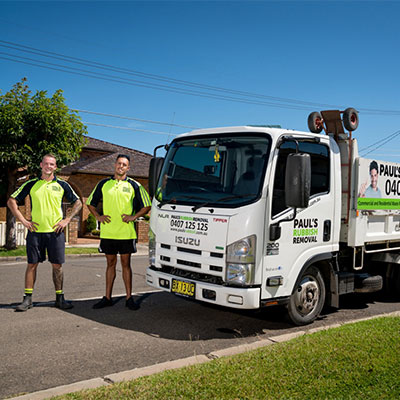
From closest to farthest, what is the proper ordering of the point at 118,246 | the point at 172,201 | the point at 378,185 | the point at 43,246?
the point at 172,201, the point at 43,246, the point at 118,246, the point at 378,185

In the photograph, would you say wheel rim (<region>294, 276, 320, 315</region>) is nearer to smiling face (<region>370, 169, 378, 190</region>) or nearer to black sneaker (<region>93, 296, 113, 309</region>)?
smiling face (<region>370, 169, 378, 190</region>)

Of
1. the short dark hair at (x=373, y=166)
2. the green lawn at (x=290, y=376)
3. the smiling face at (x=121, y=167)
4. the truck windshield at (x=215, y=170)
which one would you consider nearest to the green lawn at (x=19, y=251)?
the smiling face at (x=121, y=167)

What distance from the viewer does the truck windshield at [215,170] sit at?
5246mm

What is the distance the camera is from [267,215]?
16.8 ft

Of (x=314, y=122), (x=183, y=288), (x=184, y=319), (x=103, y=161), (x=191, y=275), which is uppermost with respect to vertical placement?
(x=103, y=161)

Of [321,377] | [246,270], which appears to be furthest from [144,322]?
[321,377]

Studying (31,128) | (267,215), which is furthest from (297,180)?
(31,128)

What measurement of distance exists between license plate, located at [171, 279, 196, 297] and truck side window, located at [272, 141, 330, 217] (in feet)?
4.18

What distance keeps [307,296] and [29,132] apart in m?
11.0

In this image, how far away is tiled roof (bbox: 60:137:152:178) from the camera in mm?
22016

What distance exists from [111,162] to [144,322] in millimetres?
18490

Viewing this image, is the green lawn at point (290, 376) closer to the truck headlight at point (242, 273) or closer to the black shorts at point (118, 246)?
the truck headlight at point (242, 273)

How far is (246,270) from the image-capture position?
16.4ft

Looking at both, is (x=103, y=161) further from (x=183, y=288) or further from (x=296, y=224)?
(x=296, y=224)
